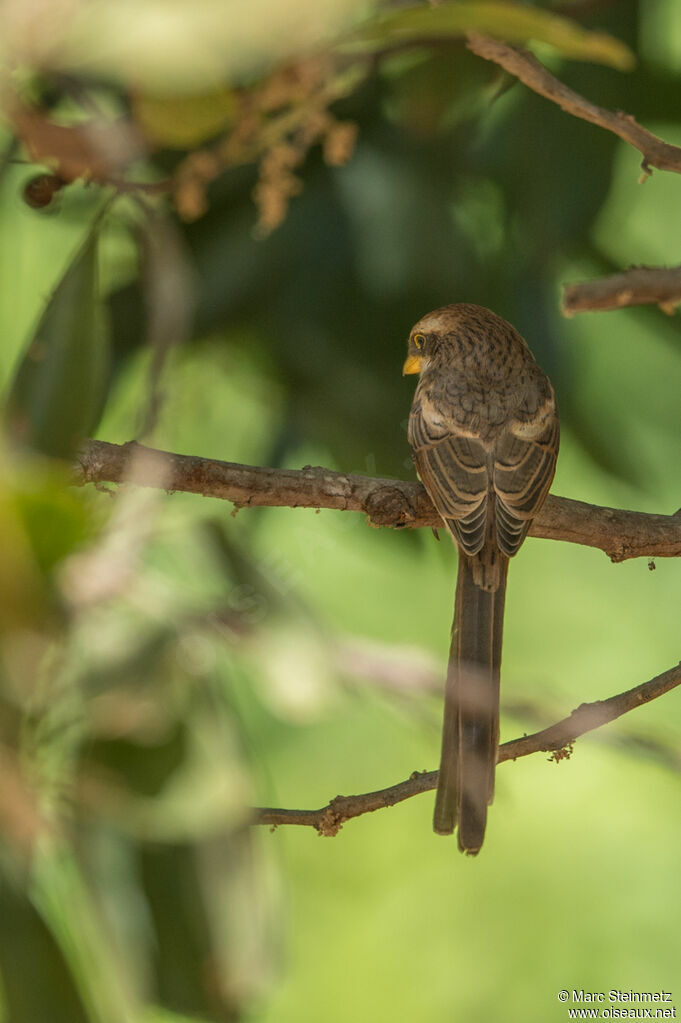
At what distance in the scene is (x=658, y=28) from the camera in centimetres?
198

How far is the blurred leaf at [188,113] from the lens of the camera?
74 cm

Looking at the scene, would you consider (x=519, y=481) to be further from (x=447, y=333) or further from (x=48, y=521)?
(x=48, y=521)

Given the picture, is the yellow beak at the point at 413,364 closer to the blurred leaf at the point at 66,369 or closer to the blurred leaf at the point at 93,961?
the blurred leaf at the point at 66,369

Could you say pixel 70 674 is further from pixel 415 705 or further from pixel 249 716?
pixel 249 716

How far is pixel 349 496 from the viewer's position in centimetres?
128

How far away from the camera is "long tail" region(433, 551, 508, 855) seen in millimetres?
1145

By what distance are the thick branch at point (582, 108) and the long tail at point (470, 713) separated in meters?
0.54

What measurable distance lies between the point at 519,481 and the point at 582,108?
0.48 m

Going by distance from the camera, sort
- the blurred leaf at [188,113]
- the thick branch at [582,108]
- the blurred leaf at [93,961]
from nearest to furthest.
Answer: the blurred leaf at [188,113] < the blurred leaf at [93,961] < the thick branch at [582,108]

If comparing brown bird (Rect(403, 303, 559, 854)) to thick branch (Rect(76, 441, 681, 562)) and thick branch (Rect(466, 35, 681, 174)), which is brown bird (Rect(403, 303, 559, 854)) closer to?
thick branch (Rect(76, 441, 681, 562))

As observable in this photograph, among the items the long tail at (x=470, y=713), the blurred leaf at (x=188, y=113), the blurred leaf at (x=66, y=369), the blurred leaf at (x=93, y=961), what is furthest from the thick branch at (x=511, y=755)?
the blurred leaf at (x=188, y=113)

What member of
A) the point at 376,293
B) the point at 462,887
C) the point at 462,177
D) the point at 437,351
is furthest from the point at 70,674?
the point at 462,887

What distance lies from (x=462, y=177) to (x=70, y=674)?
1354 millimetres

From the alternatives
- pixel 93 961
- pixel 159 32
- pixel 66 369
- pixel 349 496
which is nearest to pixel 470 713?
pixel 349 496
